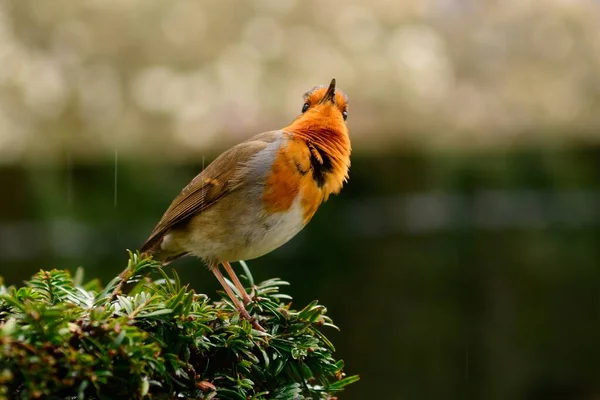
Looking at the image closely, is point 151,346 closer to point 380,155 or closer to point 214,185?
point 214,185

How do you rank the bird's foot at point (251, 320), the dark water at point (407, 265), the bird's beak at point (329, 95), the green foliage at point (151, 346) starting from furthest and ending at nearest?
the dark water at point (407, 265)
the bird's beak at point (329, 95)
the bird's foot at point (251, 320)
the green foliage at point (151, 346)

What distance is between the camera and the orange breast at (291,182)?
1.26m

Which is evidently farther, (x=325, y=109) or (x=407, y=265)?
(x=407, y=265)

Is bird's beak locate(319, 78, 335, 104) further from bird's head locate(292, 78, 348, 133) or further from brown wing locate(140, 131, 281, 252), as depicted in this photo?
brown wing locate(140, 131, 281, 252)

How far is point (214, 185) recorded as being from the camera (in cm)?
135

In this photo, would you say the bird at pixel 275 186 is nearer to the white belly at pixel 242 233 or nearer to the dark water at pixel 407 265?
the white belly at pixel 242 233

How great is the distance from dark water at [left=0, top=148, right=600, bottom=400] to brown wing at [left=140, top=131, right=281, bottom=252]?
1394 mm

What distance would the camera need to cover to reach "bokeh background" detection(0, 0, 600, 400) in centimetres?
287

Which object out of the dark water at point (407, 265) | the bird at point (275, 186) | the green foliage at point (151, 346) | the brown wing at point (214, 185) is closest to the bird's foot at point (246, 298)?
the green foliage at point (151, 346)

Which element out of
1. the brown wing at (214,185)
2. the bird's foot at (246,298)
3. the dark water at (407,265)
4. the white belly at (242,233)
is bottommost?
the dark water at (407,265)

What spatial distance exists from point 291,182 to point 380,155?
1.95 m

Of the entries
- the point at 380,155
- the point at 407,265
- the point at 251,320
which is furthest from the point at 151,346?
the point at 380,155

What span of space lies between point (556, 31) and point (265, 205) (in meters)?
3.86

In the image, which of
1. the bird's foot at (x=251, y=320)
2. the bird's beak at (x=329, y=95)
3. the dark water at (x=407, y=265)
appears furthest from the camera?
the dark water at (x=407, y=265)
